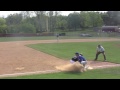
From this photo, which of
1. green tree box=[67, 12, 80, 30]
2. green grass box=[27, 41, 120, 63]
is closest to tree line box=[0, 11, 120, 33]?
green tree box=[67, 12, 80, 30]

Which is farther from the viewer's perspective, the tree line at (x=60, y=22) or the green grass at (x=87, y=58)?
the tree line at (x=60, y=22)

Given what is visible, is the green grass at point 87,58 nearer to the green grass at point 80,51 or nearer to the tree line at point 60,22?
the green grass at point 80,51

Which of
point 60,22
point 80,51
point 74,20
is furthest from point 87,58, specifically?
point 60,22

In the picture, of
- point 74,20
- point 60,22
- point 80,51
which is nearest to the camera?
point 80,51

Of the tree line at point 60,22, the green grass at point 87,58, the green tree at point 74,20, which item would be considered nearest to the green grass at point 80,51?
the green grass at point 87,58

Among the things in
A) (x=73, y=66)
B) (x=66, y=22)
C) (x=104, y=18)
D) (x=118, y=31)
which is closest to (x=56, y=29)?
(x=66, y=22)

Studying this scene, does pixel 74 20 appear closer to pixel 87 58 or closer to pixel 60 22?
pixel 60 22

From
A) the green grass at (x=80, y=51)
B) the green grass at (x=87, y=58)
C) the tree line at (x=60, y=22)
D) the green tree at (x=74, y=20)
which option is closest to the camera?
the green grass at (x=87, y=58)

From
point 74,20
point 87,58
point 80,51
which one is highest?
point 74,20

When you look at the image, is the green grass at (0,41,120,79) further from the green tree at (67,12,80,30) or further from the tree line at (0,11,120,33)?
the green tree at (67,12,80,30)

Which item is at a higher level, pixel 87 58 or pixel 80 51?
pixel 87 58

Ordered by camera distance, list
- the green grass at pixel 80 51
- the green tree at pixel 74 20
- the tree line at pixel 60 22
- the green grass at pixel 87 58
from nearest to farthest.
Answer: the green grass at pixel 87 58 → the green grass at pixel 80 51 → the tree line at pixel 60 22 → the green tree at pixel 74 20

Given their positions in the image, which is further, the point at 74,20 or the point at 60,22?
the point at 60,22
